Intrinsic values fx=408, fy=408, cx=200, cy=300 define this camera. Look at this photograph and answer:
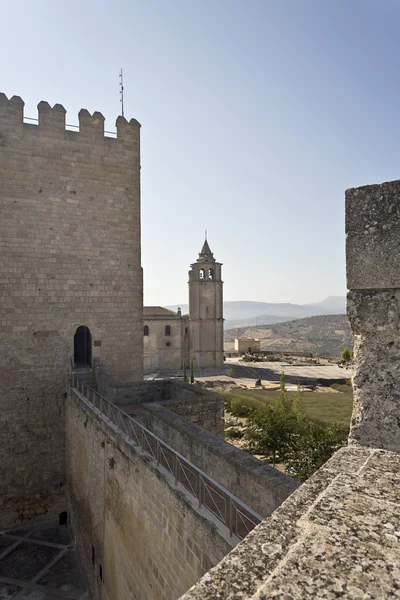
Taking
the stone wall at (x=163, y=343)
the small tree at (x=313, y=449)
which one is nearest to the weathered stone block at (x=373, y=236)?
the small tree at (x=313, y=449)

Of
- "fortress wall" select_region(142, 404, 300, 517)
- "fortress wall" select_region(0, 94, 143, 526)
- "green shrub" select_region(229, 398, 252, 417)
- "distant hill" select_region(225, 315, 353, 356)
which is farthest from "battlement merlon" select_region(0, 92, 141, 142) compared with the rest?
"distant hill" select_region(225, 315, 353, 356)

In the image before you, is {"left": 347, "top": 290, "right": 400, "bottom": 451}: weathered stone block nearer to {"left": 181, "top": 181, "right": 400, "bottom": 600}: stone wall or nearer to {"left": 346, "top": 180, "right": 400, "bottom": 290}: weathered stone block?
{"left": 181, "top": 181, "right": 400, "bottom": 600}: stone wall

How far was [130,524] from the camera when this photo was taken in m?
6.60

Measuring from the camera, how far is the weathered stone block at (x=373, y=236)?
2646 mm

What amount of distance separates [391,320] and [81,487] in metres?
9.74

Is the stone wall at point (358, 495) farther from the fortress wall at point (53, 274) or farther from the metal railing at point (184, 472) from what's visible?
the fortress wall at point (53, 274)

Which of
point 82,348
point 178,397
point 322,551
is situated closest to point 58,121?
point 82,348

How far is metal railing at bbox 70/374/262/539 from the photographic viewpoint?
4317 mm

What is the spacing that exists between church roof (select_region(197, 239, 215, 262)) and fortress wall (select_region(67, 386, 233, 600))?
36699mm

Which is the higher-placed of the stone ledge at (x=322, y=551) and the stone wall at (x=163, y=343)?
the stone ledge at (x=322, y=551)

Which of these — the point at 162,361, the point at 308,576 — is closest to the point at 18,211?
the point at 308,576

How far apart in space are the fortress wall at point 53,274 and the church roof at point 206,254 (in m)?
33.0

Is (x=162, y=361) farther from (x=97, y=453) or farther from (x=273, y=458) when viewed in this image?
(x=97, y=453)

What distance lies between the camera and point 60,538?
1116cm
